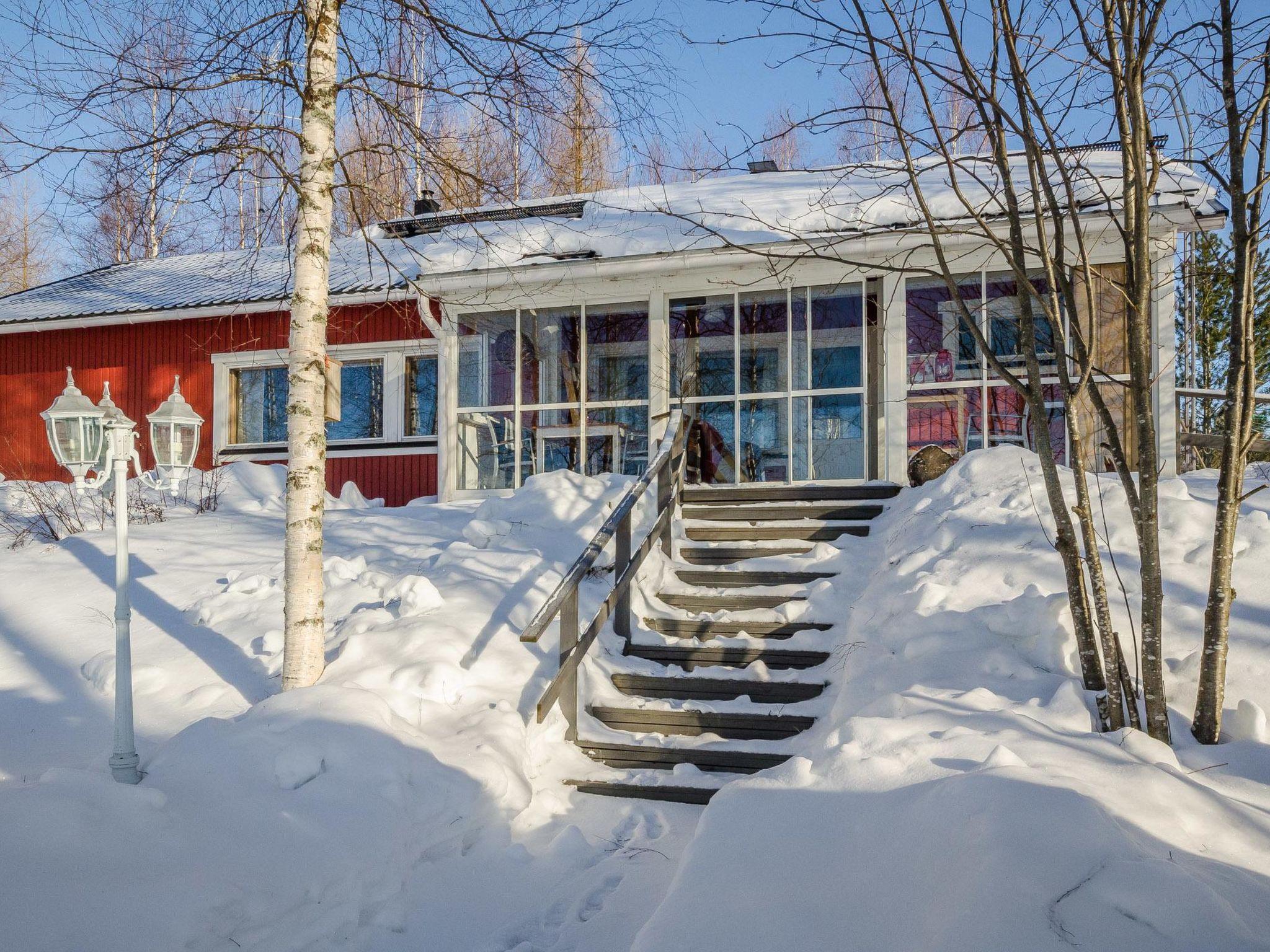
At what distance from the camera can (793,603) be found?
5.59 metres

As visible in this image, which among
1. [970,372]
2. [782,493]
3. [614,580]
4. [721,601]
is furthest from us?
[970,372]

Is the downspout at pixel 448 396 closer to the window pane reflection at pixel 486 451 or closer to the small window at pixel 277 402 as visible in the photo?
the window pane reflection at pixel 486 451

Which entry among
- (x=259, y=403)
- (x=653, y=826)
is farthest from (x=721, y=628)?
(x=259, y=403)

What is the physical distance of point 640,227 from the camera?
8938mm

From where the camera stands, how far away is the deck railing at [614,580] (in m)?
4.44

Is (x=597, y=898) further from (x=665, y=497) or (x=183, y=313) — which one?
(x=183, y=313)

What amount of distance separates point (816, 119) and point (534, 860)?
3.35 meters

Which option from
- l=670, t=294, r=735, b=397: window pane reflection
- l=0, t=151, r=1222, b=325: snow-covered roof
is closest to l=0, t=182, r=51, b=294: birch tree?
l=0, t=151, r=1222, b=325: snow-covered roof

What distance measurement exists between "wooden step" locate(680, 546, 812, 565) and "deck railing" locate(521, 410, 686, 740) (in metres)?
0.22

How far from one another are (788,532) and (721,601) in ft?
3.74

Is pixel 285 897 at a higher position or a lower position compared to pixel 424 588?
lower

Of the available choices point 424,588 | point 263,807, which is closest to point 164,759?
point 263,807

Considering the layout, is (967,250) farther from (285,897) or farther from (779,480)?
(285,897)

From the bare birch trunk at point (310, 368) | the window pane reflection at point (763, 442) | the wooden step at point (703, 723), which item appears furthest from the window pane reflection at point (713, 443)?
the bare birch trunk at point (310, 368)
